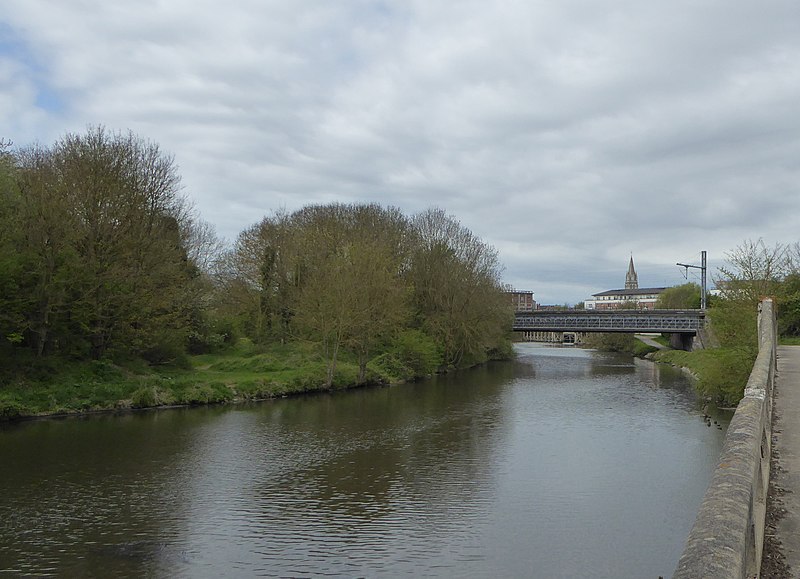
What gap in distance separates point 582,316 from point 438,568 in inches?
2297

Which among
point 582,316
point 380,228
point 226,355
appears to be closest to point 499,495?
point 226,355

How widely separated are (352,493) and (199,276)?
29610 mm

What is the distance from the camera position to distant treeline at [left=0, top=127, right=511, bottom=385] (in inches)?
1088

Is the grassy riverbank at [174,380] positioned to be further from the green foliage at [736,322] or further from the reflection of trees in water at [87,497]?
the green foliage at [736,322]

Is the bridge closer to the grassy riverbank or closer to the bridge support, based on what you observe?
the bridge support

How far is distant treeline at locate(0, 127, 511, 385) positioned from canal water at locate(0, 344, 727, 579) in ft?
18.4

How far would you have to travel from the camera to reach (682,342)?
228 feet

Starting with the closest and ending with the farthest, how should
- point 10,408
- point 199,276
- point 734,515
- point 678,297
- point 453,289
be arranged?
point 734,515 → point 10,408 → point 199,276 → point 453,289 → point 678,297

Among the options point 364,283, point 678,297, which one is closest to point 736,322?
point 364,283

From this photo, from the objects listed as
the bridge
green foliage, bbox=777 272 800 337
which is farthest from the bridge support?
green foliage, bbox=777 272 800 337

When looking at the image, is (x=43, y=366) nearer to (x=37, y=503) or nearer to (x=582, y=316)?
(x=37, y=503)

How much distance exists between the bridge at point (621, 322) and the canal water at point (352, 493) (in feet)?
114

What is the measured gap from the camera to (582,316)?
6712 cm

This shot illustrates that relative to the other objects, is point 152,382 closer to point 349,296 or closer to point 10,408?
point 10,408
